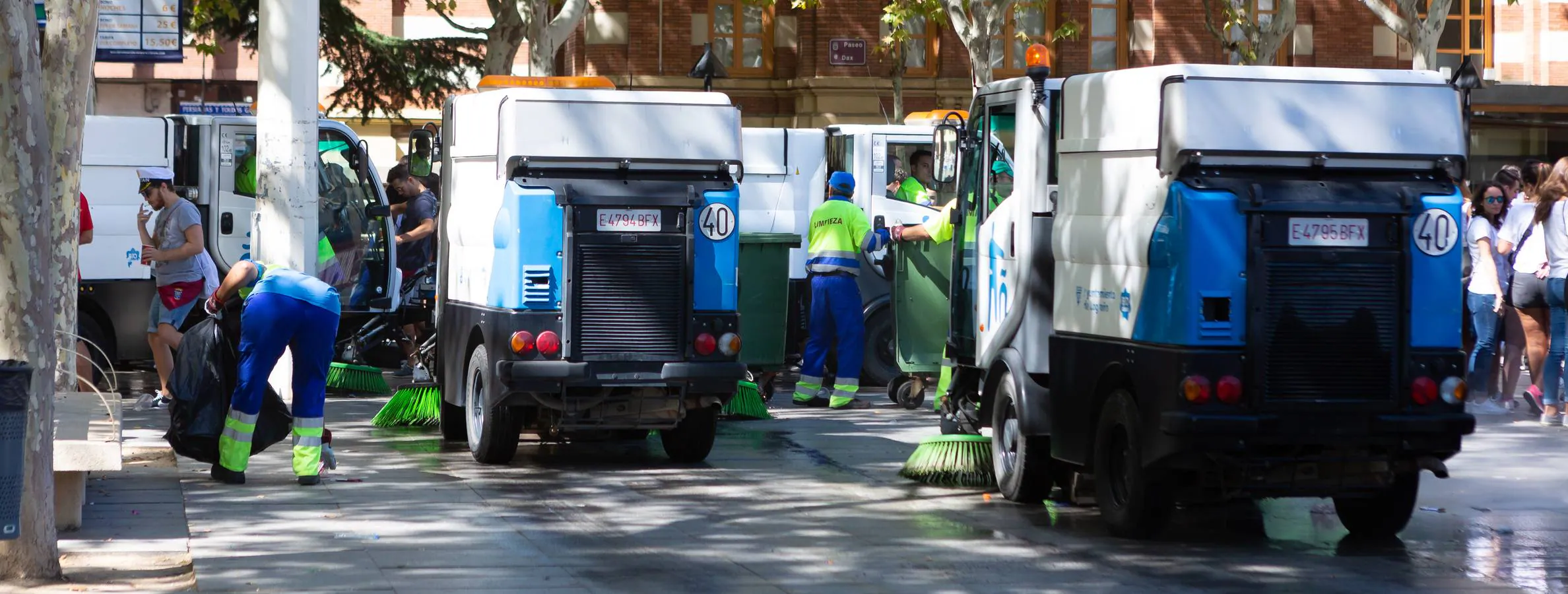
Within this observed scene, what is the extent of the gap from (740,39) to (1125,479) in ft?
84.8

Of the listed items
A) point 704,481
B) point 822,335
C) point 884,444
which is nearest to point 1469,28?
point 822,335

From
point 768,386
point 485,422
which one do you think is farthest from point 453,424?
point 768,386

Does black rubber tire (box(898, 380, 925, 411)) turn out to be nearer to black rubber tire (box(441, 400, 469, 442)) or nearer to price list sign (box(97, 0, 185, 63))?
black rubber tire (box(441, 400, 469, 442))

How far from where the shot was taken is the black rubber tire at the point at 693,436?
1111 centimetres

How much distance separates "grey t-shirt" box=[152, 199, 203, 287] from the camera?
13.5 metres

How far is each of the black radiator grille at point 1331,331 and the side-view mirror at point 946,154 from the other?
2869mm

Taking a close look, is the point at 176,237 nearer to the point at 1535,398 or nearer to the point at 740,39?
the point at 1535,398

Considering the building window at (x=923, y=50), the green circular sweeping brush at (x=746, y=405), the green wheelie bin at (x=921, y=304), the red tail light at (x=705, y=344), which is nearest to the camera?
the red tail light at (x=705, y=344)

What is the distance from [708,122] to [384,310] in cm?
669

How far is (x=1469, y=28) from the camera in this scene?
112ft

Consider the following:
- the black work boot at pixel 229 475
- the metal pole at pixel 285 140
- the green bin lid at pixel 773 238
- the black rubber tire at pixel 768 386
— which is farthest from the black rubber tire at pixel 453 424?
the black rubber tire at pixel 768 386

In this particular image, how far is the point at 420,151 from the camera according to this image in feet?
41.9

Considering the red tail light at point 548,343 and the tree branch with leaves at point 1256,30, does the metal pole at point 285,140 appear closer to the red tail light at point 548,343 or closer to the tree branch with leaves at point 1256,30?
the red tail light at point 548,343

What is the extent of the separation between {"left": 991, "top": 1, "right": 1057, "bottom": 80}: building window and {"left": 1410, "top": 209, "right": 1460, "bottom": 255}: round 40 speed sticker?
81.1 ft
